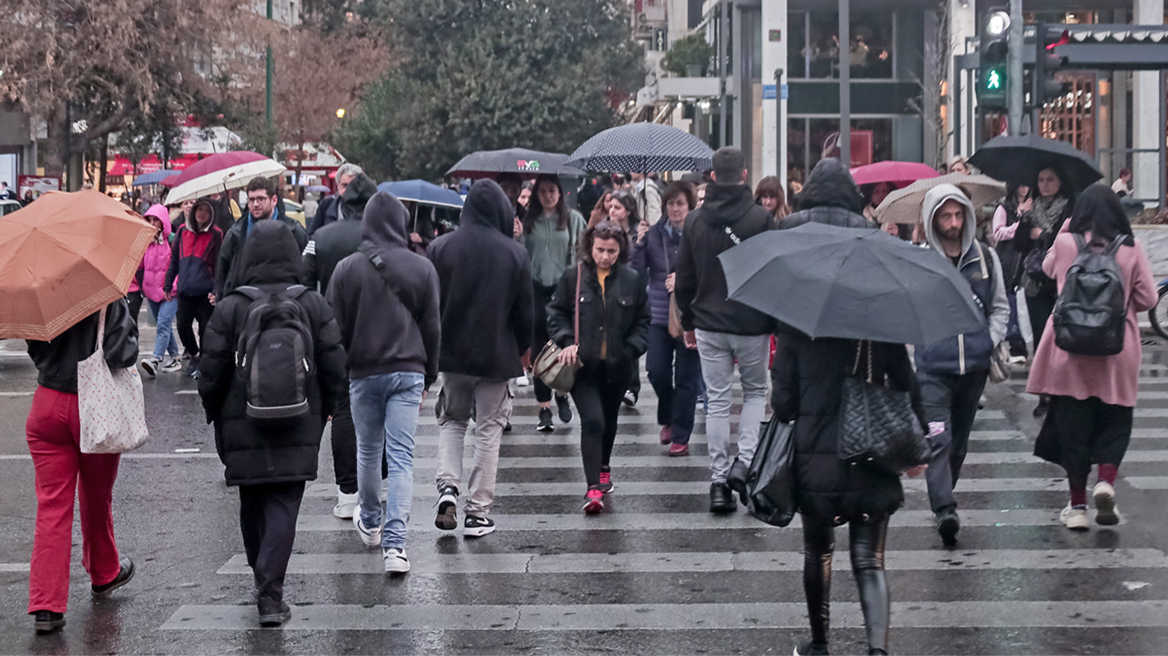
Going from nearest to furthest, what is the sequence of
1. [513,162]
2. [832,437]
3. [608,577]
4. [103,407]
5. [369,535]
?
Result: [832,437] < [103,407] < [608,577] < [369,535] < [513,162]

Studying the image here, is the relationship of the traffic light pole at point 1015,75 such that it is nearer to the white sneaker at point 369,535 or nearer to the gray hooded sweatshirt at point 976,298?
the gray hooded sweatshirt at point 976,298

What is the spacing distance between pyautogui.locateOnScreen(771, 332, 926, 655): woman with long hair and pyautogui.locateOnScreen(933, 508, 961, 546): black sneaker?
7.12 feet

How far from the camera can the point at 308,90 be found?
2135 inches

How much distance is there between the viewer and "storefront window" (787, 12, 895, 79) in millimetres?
37688

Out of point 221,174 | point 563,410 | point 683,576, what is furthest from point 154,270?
point 683,576

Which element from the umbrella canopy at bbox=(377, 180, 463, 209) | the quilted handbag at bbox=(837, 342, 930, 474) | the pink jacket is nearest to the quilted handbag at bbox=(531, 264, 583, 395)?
the quilted handbag at bbox=(837, 342, 930, 474)

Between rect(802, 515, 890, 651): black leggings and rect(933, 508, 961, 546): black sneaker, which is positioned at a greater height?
rect(802, 515, 890, 651): black leggings

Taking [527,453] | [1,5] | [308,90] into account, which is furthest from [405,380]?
[308,90]

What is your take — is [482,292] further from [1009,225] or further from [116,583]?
[1009,225]

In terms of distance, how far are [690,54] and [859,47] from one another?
7.96 metres

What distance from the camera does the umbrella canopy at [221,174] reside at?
11.6 meters

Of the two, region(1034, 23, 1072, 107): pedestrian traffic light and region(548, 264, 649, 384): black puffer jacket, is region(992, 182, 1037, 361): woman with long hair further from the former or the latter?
region(548, 264, 649, 384): black puffer jacket

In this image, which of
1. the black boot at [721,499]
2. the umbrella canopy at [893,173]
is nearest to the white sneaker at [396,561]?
the black boot at [721,499]

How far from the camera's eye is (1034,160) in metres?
10.8
